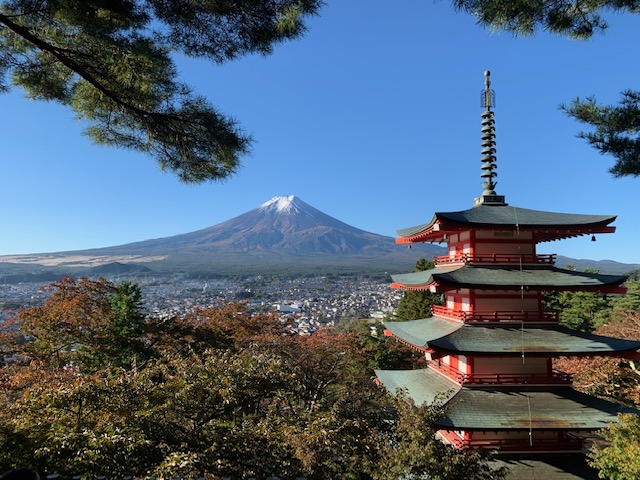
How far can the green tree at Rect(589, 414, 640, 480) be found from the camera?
698 cm

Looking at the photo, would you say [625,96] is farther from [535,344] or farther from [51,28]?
[51,28]

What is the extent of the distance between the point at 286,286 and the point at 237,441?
306 feet

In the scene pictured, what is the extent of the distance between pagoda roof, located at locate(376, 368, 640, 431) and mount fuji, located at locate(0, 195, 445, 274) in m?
95.6

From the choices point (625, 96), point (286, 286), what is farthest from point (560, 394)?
point (286, 286)

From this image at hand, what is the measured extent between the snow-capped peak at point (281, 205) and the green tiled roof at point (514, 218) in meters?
142

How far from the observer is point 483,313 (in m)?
9.44

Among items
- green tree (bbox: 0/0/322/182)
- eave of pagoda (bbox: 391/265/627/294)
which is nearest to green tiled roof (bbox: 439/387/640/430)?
eave of pagoda (bbox: 391/265/627/294)

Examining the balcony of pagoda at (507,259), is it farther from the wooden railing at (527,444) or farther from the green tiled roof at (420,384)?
the wooden railing at (527,444)

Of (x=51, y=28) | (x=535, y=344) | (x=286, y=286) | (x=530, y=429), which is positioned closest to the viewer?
(x=51, y=28)

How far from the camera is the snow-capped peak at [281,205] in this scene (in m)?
150

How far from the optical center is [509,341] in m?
8.87

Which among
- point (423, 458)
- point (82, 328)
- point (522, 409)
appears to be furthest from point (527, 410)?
point (82, 328)

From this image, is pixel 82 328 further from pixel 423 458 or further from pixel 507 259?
pixel 507 259

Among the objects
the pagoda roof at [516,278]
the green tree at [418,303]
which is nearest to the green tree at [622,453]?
the pagoda roof at [516,278]
